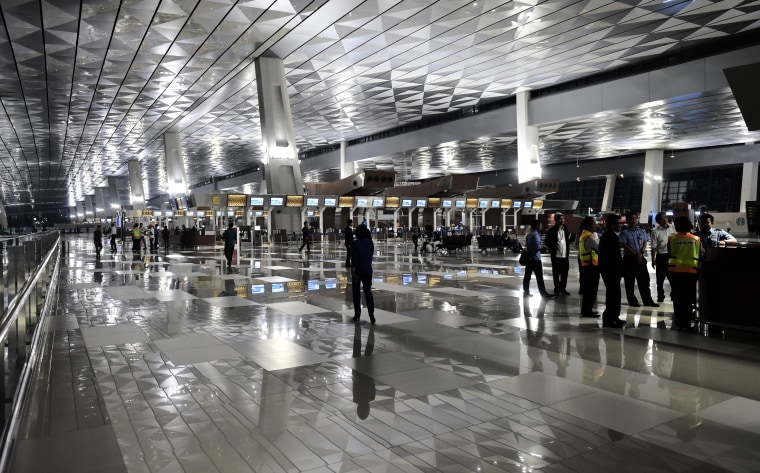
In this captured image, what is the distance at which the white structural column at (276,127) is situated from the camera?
990 inches

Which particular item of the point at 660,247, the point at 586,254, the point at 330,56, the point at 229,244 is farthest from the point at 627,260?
the point at 330,56

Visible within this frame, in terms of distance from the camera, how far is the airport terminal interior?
336 cm

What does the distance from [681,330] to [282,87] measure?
22.5m

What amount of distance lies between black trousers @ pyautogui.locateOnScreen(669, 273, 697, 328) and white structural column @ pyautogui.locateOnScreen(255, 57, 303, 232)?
843 inches

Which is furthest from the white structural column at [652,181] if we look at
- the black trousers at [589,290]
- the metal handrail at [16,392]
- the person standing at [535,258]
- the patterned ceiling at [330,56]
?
the metal handrail at [16,392]

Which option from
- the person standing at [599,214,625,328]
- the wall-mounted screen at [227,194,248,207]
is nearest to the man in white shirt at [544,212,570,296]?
the person standing at [599,214,625,328]

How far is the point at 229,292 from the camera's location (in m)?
11.0

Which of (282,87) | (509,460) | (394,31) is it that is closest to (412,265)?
(394,31)

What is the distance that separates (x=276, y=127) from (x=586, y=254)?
19.9 m

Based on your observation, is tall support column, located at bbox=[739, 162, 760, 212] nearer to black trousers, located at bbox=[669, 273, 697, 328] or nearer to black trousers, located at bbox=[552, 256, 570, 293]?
black trousers, located at bbox=[552, 256, 570, 293]

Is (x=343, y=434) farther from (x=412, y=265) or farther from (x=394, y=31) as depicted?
(x=394, y=31)

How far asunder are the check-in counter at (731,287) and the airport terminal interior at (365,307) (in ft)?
0.11

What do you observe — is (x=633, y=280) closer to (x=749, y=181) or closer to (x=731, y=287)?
(x=731, y=287)

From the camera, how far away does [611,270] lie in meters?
7.40
